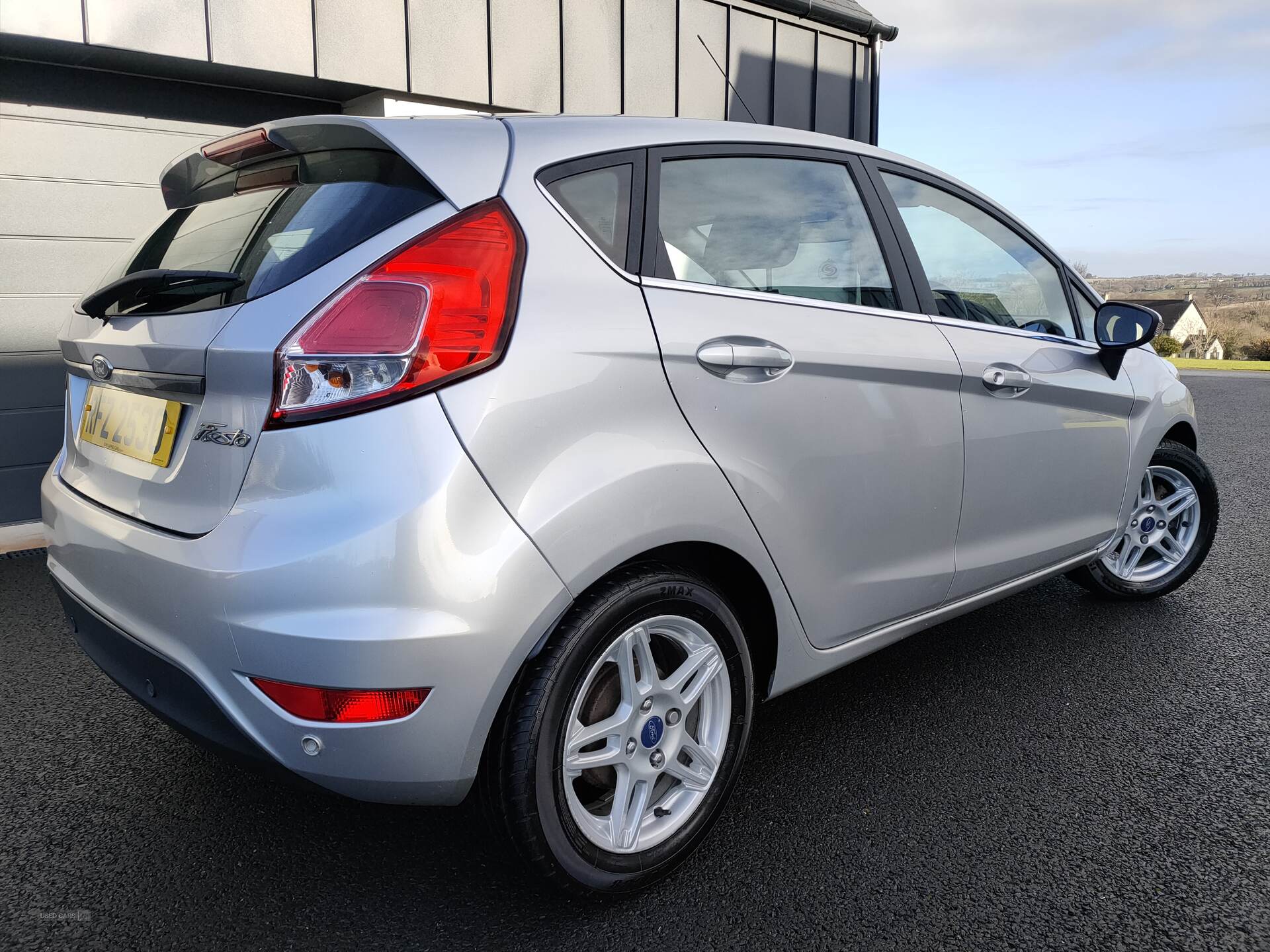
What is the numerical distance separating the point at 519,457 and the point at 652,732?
0.71m

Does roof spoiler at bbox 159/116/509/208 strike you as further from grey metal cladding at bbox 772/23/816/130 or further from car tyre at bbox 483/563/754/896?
grey metal cladding at bbox 772/23/816/130

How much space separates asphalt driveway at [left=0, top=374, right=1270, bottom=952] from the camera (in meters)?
1.88

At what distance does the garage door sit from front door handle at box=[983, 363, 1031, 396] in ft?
15.5

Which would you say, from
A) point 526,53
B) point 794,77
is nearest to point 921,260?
point 526,53

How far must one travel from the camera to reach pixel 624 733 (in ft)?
6.36

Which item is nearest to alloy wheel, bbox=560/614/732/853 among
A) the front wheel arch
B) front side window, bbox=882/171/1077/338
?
front side window, bbox=882/171/1077/338

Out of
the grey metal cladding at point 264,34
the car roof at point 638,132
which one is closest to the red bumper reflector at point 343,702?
the car roof at point 638,132

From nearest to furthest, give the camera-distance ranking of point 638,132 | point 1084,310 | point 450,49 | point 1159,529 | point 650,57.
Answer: point 638,132 < point 1084,310 < point 1159,529 < point 450,49 < point 650,57

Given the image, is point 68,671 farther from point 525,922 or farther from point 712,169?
point 712,169

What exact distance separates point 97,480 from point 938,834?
2007 mm

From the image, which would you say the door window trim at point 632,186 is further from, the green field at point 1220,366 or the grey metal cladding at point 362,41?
the green field at point 1220,366

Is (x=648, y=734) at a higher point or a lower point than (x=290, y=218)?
lower

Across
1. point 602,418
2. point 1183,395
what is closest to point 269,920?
point 602,418

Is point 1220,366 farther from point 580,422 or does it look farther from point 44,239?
point 580,422
